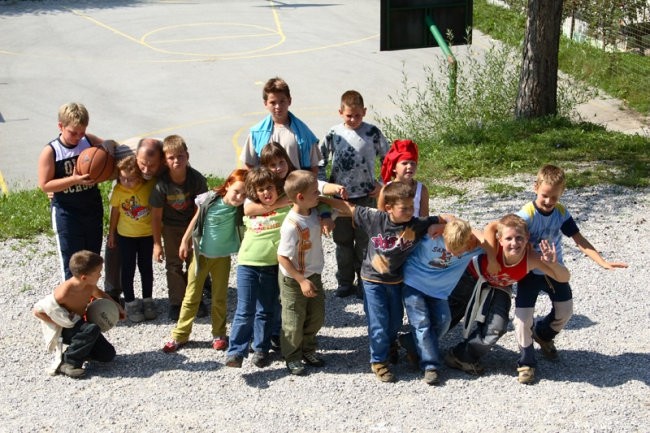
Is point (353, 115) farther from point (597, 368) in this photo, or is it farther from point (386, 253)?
point (597, 368)

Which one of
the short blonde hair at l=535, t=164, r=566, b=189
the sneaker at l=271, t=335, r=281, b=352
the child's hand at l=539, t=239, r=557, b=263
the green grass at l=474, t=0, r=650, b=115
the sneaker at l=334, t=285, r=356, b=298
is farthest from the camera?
the green grass at l=474, t=0, r=650, b=115

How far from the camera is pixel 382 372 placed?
6.50 metres

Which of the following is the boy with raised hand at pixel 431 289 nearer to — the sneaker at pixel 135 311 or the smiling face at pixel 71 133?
the sneaker at pixel 135 311

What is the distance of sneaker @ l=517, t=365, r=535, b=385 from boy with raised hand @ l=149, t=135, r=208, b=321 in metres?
2.77

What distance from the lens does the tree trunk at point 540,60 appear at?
13.2 m

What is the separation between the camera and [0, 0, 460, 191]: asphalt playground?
18.3m

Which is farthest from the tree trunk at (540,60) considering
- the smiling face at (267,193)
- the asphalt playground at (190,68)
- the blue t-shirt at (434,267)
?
the smiling face at (267,193)

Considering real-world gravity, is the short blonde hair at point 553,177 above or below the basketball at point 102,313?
above

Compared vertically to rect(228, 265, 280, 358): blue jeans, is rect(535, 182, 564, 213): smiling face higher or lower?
higher

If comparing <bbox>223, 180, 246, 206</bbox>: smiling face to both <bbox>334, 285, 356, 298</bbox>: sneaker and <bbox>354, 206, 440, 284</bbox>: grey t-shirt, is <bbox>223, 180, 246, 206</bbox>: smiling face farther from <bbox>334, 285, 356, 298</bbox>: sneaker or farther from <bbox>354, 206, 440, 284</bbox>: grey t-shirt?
<bbox>334, 285, 356, 298</bbox>: sneaker

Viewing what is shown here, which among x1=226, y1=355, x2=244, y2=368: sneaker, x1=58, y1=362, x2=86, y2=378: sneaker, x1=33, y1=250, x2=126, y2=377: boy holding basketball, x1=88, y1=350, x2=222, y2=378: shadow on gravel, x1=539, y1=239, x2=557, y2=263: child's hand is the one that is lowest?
x1=88, y1=350, x2=222, y2=378: shadow on gravel

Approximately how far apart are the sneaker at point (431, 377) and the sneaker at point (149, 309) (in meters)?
2.55

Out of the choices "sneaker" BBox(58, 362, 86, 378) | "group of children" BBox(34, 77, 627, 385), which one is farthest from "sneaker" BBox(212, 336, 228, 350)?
"sneaker" BBox(58, 362, 86, 378)

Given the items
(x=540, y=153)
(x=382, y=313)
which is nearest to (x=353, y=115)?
(x=382, y=313)
